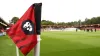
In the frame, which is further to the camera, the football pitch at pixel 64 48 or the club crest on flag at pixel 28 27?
the football pitch at pixel 64 48

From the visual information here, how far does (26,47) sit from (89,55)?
7.76 m

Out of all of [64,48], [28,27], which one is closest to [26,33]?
[28,27]

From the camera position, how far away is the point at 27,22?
4.99 m

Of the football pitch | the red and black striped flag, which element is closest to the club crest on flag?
the red and black striped flag

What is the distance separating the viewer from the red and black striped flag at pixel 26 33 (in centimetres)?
486

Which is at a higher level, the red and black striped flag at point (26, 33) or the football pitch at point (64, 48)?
the red and black striped flag at point (26, 33)

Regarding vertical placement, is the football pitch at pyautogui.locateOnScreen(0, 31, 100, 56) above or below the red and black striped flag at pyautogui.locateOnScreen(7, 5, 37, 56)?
below

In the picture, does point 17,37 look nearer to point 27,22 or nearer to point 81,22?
point 27,22

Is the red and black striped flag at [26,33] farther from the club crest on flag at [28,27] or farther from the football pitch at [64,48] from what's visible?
the football pitch at [64,48]

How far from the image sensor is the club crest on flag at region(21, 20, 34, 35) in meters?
4.92

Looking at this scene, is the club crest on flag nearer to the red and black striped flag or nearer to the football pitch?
the red and black striped flag

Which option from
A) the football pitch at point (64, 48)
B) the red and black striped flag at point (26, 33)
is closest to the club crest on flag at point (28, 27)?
the red and black striped flag at point (26, 33)

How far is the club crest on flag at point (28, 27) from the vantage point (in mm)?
4920

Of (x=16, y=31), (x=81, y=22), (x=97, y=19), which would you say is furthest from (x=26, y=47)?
(x=81, y=22)
